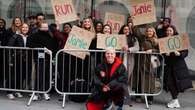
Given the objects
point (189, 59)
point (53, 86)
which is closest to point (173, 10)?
point (189, 59)

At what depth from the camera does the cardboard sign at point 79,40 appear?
33.1ft

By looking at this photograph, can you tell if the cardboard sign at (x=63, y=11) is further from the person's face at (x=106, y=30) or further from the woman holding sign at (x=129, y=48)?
the woman holding sign at (x=129, y=48)

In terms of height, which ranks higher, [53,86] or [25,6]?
[25,6]

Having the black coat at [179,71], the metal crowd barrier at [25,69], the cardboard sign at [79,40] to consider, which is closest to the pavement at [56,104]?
the metal crowd barrier at [25,69]

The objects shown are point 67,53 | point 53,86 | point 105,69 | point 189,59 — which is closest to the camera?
point 105,69

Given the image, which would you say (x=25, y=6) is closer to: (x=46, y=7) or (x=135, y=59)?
(x=46, y=7)

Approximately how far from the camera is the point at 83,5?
13492mm

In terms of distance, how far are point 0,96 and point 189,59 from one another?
15.8 feet

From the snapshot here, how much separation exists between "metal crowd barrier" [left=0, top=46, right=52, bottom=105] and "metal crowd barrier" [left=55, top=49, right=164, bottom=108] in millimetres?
249

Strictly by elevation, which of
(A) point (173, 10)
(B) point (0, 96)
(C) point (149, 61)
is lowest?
(B) point (0, 96)

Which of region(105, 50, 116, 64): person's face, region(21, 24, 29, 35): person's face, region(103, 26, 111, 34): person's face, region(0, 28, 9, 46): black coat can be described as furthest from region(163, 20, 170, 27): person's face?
region(0, 28, 9, 46): black coat

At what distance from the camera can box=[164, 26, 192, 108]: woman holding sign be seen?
10266mm

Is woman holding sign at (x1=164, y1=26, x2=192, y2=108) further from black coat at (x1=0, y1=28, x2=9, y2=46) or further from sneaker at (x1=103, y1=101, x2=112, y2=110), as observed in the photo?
black coat at (x1=0, y1=28, x2=9, y2=46)

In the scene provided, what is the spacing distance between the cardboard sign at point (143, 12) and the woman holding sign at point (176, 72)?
82 cm
